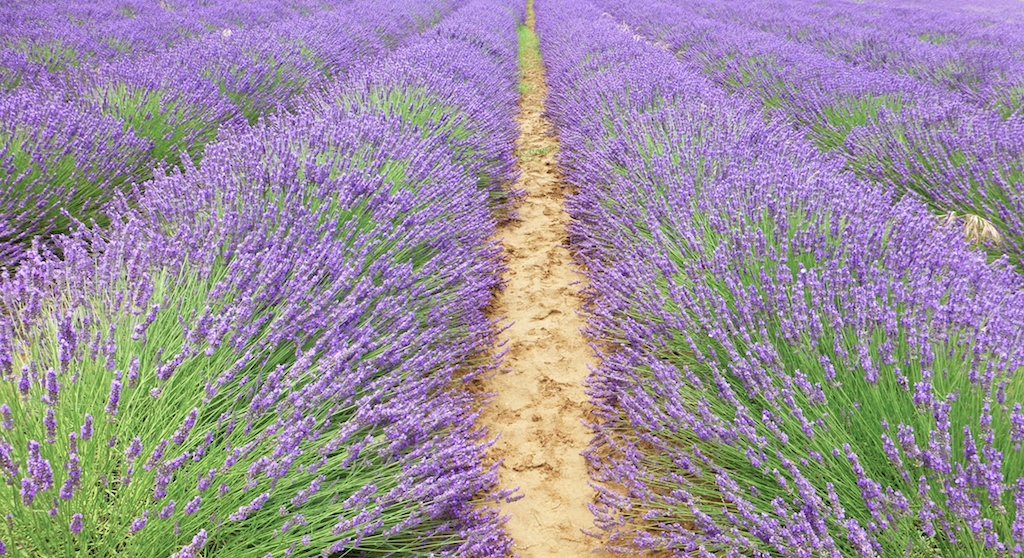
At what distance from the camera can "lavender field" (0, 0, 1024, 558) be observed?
1.29 metres

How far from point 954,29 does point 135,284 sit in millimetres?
12253

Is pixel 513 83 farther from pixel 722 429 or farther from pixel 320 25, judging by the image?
pixel 722 429

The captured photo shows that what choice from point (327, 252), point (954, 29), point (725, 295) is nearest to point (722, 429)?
point (725, 295)

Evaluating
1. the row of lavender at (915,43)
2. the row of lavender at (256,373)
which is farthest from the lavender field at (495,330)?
the row of lavender at (915,43)

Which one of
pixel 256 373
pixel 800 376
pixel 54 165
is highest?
pixel 54 165

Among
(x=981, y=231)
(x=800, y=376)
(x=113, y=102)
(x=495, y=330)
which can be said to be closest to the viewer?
(x=800, y=376)

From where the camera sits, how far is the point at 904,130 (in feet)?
12.8

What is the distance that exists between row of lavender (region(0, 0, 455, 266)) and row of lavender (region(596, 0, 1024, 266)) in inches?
145

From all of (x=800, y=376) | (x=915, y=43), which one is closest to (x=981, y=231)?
(x=800, y=376)

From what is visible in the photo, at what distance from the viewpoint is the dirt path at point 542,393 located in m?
1.94

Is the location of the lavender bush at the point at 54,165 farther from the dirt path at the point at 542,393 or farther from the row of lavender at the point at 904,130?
the row of lavender at the point at 904,130

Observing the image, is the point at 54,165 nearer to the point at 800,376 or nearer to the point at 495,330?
the point at 495,330

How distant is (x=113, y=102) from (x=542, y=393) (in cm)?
326

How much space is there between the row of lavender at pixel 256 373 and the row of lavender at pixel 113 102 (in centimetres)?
65
